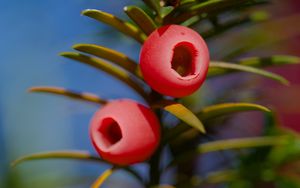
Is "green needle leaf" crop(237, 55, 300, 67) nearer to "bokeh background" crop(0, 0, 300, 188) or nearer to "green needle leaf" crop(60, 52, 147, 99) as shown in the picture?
"green needle leaf" crop(60, 52, 147, 99)

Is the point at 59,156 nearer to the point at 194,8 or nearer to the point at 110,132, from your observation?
the point at 110,132

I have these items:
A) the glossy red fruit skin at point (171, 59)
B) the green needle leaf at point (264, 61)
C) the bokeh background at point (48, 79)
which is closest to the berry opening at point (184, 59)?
the glossy red fruit skin at point (171, 59)

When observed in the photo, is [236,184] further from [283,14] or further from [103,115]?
[283,14]

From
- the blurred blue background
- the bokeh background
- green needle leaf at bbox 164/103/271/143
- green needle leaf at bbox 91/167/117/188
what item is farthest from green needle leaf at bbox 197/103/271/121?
the blurred blue background

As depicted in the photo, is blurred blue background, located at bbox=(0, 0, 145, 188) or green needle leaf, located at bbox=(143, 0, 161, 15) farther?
blurred blue background, located at bbox=(0, 0, 145, 188)

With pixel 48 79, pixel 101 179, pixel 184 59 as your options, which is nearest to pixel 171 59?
pixel 184 59

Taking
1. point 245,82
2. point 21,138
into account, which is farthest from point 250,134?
point 21,138
